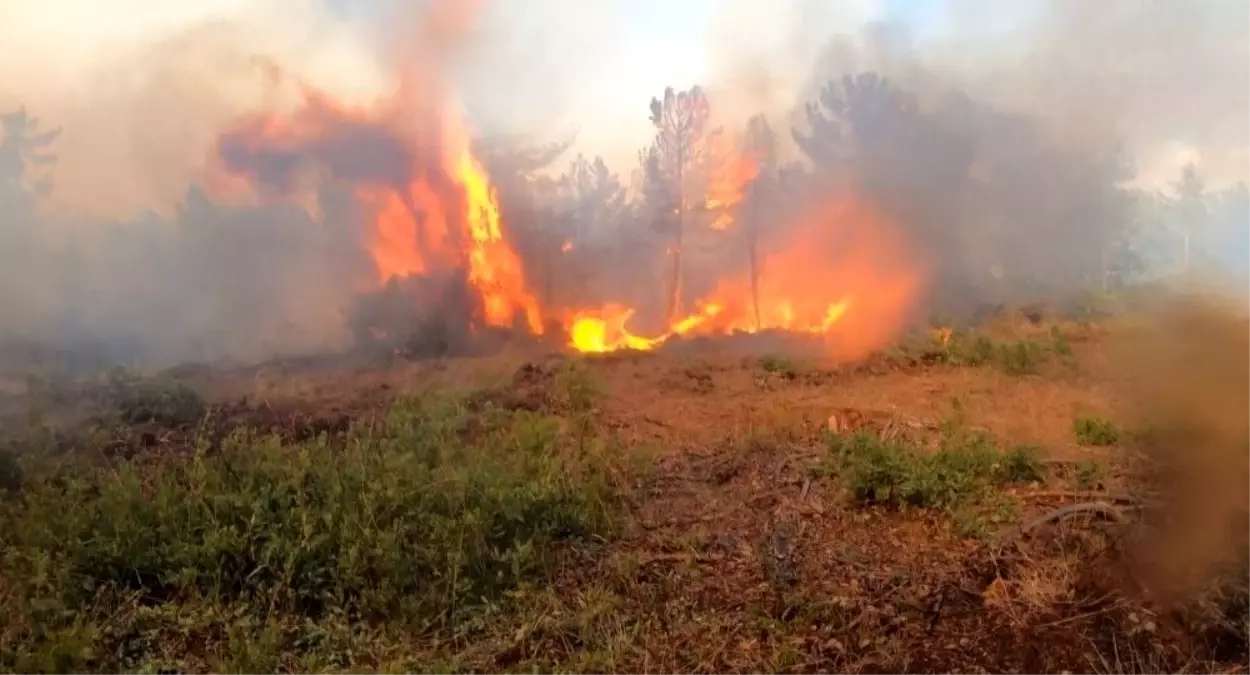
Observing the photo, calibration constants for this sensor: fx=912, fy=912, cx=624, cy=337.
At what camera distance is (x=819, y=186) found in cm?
2506

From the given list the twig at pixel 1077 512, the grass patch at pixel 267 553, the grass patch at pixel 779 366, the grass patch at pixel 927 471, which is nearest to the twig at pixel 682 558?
the grass patch at pixel 267 553

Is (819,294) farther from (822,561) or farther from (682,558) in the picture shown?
(682,558)

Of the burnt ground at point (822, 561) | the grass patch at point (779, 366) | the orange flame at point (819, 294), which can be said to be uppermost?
the orange flame at point (819, 294)

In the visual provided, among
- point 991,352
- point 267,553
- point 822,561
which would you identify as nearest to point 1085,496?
point 822,561

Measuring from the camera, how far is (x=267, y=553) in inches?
240

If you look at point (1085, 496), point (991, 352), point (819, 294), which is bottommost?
point (1085, 496)

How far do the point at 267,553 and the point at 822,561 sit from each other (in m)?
3.83

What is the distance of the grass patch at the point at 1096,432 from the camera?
959 cm

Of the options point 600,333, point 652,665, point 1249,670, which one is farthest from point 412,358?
point 1249,670

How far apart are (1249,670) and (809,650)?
2292 millimetres

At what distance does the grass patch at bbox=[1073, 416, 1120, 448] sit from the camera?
959cm

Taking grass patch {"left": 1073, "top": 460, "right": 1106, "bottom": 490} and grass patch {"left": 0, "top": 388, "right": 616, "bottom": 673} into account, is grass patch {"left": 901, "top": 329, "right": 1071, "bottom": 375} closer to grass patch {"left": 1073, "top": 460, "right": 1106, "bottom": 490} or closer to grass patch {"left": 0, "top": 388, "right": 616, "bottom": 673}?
grass patch {"left": 1073, "top": 460, "right": 1106, "bottom": 490}

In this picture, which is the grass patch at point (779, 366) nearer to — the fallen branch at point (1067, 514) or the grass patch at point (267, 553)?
the grass patch at point (267, 553)

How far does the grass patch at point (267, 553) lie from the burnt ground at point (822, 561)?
48cm
